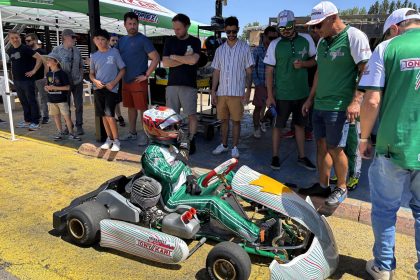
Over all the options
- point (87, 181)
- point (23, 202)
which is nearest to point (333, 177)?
point (87, 181)

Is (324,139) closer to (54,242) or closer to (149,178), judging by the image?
(149,178)

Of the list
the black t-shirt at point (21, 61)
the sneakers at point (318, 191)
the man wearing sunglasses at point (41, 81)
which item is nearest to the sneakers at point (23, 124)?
the man wearing sunglasses at point (41, 81)

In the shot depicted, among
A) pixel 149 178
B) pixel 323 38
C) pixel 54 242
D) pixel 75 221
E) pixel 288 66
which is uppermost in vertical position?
pixel 323 38

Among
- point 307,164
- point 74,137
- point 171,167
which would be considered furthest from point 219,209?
point 74,137

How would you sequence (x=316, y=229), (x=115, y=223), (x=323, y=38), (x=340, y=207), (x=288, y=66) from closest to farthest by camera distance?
(x=316, y=229), (x=115, y=223), (x=323, y=38), (x=340, y=207), (x=288, y=66)

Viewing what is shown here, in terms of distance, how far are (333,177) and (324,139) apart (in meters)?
0.88

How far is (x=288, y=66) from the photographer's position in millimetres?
4434

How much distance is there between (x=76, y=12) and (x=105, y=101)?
19.8 ft

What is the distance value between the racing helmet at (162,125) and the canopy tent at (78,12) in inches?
218

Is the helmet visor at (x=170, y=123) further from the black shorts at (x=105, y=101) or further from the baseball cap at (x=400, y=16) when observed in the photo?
the black shorts at (x=105, y=101)

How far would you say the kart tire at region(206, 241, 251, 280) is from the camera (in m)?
2.49

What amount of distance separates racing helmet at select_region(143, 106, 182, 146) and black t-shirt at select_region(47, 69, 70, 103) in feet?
12.1

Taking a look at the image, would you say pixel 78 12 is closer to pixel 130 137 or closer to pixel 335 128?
pixel 130 137

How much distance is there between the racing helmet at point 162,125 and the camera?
312cm
